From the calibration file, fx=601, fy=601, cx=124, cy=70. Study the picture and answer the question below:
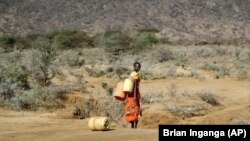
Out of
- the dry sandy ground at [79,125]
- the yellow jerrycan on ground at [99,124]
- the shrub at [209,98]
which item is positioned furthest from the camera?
the shrub at [209,98]

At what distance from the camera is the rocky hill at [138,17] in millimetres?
54719

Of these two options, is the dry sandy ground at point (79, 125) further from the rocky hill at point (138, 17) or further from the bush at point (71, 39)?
the rocky hill at point (138, 17)

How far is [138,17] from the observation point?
184 feet

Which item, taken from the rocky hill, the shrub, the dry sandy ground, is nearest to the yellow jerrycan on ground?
the dry sandy ground

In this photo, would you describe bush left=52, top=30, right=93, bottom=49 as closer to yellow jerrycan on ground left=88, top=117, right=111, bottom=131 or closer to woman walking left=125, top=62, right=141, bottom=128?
woman walking left=125, top=62, right=141, bottom=128

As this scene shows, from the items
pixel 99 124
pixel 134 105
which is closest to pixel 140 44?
pixel 134 105

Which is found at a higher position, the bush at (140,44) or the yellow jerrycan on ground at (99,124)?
the bush at (140,44)

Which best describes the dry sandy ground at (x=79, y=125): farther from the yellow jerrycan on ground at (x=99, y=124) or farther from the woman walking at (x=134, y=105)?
the woman walking at (x=134, y=105)

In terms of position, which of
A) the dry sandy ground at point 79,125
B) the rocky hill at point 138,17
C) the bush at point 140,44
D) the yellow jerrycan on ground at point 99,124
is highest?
the rocky hill at point 138,17

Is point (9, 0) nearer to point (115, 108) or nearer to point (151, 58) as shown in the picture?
point (151, 58)

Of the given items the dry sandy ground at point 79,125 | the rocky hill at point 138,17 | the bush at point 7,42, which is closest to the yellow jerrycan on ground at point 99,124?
the dry sandy ground at point 79,125

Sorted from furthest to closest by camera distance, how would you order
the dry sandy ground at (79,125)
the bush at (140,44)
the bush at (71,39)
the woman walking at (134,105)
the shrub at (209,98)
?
the bush at (71,39), the bush at (140,44), the shrub at (209,98), the woman walking at (134,105), the dry sandy ground at (79,125)

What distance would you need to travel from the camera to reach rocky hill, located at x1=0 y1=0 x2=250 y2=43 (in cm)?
5472

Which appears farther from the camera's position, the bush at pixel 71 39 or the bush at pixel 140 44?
the bush at pixel 71 39
